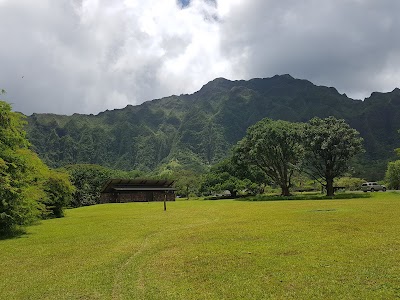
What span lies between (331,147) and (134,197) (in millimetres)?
56380

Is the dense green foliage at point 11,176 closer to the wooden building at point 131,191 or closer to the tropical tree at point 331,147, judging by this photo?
the tropical tree at point 331,147

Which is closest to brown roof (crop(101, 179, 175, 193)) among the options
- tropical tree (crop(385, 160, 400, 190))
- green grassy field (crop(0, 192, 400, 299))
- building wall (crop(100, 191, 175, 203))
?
building wall (crop(100, 191, 175, 203))

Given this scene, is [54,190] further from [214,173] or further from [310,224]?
[214,173]

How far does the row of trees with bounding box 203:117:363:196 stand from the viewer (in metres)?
58.2

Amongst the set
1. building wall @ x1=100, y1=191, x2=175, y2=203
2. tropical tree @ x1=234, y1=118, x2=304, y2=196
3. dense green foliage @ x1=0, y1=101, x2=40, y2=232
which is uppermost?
tropical tree @ x1=234, y1=118, x2=304, y2=196

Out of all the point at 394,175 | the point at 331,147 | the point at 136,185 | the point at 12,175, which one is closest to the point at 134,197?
the point at 136,185

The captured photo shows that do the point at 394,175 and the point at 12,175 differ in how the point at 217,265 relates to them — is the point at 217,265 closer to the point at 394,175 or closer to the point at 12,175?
the point at 12,175

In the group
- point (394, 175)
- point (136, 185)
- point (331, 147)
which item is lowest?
point (136, 185)

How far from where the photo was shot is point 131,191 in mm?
93938

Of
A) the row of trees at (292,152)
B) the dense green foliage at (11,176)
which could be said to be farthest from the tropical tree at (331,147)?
the dense green foliage at (11,176)

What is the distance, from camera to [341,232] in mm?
18281

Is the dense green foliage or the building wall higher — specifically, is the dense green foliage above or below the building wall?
above

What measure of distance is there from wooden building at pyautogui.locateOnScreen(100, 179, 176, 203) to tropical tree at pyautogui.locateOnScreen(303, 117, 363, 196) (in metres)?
46.0

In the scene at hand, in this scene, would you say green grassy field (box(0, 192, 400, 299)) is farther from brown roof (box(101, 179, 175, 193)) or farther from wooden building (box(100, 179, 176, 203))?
brown roof (box(101, 179, 175, 193))
